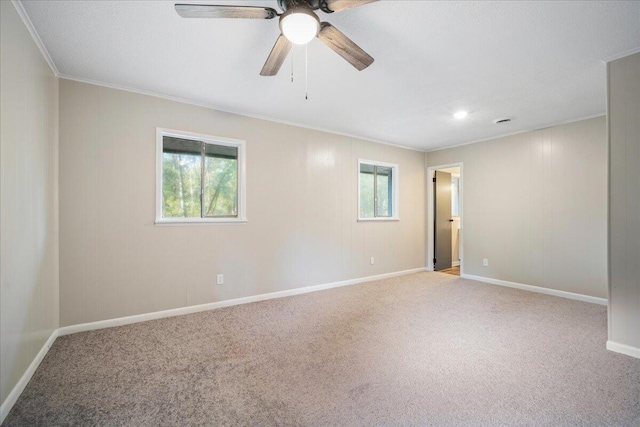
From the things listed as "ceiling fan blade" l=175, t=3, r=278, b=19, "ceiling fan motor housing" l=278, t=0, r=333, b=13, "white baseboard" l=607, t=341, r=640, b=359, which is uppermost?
"ceiling fan motor housing" l=278, t=0, r=333, b=13

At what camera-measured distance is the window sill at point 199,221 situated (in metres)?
3.30

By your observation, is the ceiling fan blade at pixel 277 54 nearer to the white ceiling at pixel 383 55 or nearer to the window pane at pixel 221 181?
the white ceiling at pixel 383 55

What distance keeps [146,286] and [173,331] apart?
2.10 ft

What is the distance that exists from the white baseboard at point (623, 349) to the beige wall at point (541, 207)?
177cm

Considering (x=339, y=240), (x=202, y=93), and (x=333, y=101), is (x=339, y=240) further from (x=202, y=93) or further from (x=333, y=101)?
(x=202, y=93)

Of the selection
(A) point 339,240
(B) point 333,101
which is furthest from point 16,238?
(A) point 339,240

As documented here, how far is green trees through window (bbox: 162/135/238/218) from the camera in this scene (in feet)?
11.3

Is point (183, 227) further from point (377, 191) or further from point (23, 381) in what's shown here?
point (377, 191)

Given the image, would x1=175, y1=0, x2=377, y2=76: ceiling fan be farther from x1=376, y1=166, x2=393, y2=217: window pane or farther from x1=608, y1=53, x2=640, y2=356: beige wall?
x1=376, y1=166, x2=393, y2=217: window pane

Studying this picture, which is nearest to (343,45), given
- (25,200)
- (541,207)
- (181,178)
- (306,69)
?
(306,69)

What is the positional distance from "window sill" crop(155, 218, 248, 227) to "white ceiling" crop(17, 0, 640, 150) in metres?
1.38

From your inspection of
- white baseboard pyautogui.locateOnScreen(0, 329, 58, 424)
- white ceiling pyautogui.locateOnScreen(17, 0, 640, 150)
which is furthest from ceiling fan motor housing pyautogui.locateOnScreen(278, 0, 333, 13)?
white baseboard pyautogui.locateOnScreen(0, 329, 58, 424)

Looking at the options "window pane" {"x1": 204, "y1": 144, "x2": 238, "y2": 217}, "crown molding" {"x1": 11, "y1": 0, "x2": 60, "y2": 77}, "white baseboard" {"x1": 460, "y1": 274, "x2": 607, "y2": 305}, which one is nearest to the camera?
"crown molding" {"x1": 11, "y1": 0, "x2": 60, "y2": 77}

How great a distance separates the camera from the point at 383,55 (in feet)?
8.02
